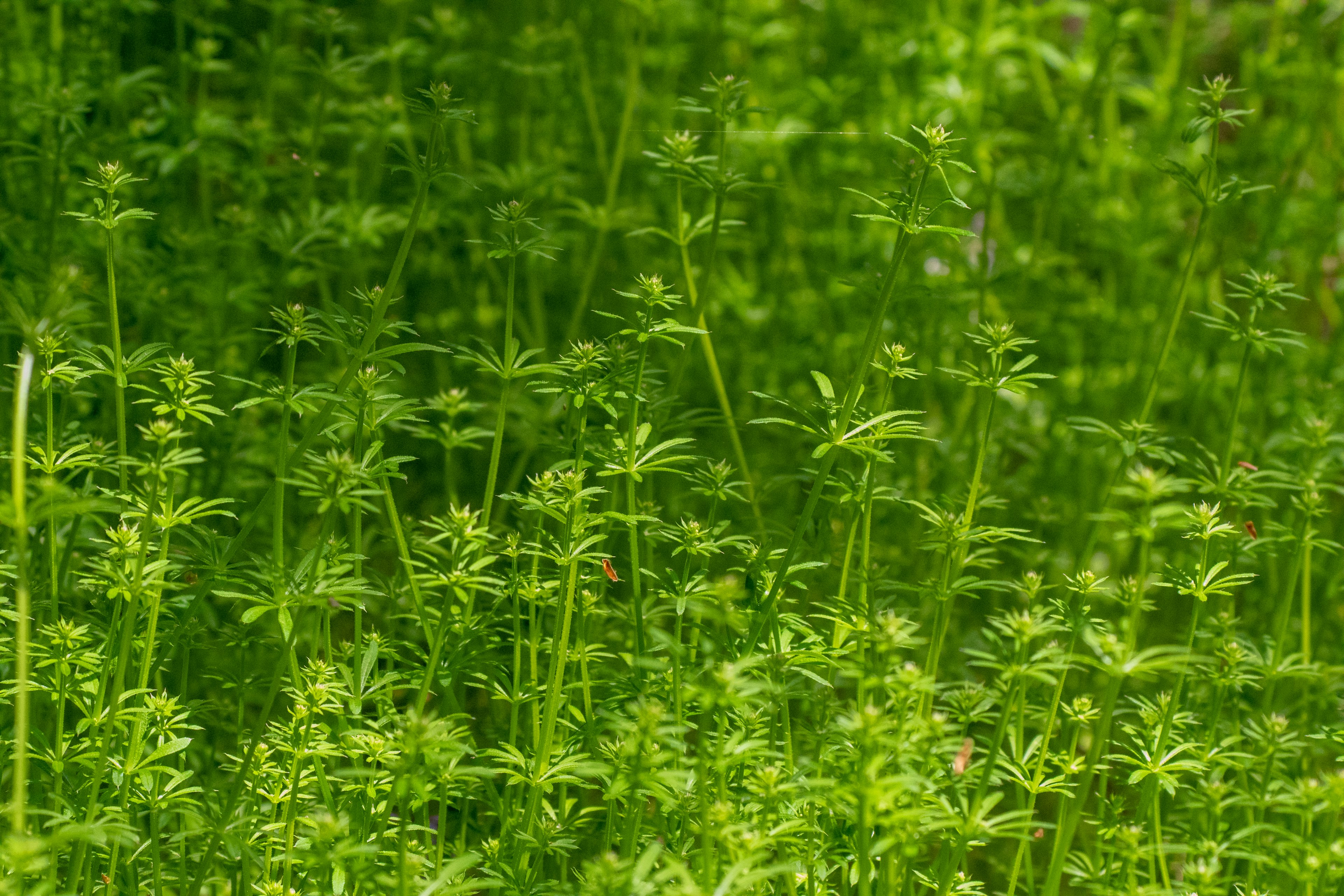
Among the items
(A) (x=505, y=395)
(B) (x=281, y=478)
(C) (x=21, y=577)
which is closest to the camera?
(C) (x=21, y=577)

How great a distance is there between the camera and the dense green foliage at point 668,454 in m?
1.42

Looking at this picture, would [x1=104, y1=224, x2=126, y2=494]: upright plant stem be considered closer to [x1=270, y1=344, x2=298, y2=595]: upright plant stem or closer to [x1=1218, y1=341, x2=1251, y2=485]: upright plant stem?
[x1=270, y1=344, x2=298, y2=595]: upright plant stem

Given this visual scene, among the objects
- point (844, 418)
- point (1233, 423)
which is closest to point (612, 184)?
point (844, 418)

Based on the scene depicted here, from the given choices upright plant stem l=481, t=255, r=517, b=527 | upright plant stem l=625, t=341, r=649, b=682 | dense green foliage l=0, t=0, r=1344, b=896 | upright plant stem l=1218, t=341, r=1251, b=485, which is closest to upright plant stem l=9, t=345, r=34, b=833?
dense green foliage l=0, t=0, r=1344, b=896

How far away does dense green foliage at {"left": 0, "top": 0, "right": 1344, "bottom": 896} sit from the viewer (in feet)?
4.65

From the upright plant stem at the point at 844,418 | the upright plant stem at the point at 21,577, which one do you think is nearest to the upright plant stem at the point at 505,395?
the upright plant stem at the point at 844,418

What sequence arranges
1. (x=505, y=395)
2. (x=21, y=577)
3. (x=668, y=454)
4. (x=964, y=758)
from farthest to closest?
(x=668, y=454) < (x=964, y=758) < (x=505, y=395) < (x=21, y=577)

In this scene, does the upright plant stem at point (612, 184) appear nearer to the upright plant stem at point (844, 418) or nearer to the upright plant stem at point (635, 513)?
the upright plant stem at point (635, 513)

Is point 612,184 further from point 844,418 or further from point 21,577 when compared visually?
point 21,577

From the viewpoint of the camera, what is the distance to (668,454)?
2.24 m

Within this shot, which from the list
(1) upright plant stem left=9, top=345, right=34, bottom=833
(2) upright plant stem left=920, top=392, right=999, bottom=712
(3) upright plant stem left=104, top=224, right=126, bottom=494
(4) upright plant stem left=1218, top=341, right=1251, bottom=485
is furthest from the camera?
(4) upright plant stem left=1218, top=341, right=1251, bottom=485

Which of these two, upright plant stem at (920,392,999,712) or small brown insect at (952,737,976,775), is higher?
upright plant stem at (920,392,999,712)

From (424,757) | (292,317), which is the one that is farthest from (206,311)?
(424,757)

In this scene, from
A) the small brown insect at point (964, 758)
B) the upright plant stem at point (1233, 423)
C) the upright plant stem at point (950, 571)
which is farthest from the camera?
the small brown insect at point (964, 758)
